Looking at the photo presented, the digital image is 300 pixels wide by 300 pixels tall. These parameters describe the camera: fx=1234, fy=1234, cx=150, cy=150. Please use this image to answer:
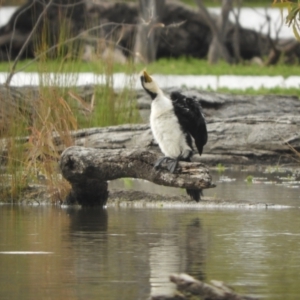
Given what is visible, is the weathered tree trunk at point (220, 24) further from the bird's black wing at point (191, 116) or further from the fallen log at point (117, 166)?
the fallen log at point (117, 166)

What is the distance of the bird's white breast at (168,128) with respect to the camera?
10.3 meters

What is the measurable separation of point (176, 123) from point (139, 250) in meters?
2.48

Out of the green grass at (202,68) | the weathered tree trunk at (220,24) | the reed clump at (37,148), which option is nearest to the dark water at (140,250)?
the reed clump at (37,148)

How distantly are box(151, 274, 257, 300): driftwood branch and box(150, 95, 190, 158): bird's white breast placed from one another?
4.31m

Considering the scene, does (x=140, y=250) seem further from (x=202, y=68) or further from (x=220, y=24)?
(x=220, y=24)

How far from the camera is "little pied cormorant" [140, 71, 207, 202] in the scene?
1016 cm

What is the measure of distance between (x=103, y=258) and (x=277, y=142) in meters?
6.40

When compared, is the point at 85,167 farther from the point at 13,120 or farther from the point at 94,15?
the point at 94,15

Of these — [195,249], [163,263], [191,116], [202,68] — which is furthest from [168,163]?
[202,68]

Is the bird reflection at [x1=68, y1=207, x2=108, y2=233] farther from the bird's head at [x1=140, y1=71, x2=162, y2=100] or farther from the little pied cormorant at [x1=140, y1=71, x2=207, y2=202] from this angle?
the bird's head at [x1=140, y1=71, x2=162, y2=100]

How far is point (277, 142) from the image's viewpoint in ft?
45.3

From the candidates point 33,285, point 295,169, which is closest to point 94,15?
point 295,169

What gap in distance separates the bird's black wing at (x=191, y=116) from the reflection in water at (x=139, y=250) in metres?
0.65

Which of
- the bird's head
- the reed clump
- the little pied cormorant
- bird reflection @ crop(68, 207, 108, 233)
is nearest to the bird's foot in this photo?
the little pied cormorant
